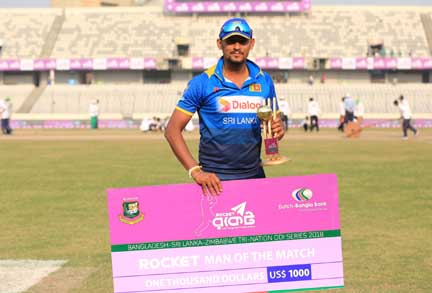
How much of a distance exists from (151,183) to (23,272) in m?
8.05

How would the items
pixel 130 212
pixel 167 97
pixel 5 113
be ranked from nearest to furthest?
pixel 130 212 < pixel 5 113 < pixel 167 97

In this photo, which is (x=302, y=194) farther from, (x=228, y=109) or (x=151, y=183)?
(x=151, y=183)

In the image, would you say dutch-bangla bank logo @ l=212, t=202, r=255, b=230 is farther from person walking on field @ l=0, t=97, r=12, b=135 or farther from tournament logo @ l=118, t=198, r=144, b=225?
person walking on field @ l=0, t=97, r=12, b=135

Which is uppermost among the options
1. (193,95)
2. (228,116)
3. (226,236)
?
(193,95)

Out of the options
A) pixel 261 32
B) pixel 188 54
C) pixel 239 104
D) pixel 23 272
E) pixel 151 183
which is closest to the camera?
pixel 239 104

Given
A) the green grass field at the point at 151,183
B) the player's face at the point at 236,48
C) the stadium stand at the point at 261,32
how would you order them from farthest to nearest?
the stadium stand at the point at 261,32 < the green grass field at the point at 151,183 < the player's face at the point at 236,48

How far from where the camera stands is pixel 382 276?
7723 millimetres

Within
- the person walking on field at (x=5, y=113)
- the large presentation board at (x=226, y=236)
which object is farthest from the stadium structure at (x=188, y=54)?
the large presentation board at (x=226, y=236)

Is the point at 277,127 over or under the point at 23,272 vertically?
over

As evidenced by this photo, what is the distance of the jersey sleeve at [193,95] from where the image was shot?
534 centimetres

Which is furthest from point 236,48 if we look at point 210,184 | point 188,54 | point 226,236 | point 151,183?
point 188,54

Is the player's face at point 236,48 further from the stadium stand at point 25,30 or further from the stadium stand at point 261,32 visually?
the stadium stand at point 25,30

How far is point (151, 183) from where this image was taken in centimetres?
1598

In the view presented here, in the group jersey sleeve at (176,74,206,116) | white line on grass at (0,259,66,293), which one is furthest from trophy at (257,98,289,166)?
white line on grass at (0,259,66,293)
